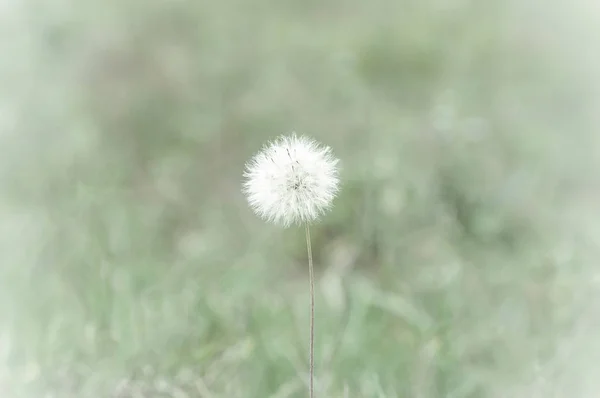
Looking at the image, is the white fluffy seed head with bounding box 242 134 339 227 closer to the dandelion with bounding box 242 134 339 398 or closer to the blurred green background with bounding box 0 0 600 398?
the dandelion with bounding box 242 134 339 398

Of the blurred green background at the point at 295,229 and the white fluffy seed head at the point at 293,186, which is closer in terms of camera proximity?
the white fluffy seed head at the point at 293,186

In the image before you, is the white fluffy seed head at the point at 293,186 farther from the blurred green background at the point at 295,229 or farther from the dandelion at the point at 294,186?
the blurred green background at the point at 295,229

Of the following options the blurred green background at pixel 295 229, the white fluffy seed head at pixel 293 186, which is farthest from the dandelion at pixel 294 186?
the blurred green background at pixel 295 229

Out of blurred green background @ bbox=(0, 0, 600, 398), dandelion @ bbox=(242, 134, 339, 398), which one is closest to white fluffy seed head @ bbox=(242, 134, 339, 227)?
dandelion @ bbox=(242, 134, 339, 398)

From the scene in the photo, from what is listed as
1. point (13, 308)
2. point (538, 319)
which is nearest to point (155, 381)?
point (13, 308)

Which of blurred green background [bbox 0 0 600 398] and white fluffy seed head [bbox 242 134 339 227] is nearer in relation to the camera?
white fluffy seed head [bbox 242 134 339 227]

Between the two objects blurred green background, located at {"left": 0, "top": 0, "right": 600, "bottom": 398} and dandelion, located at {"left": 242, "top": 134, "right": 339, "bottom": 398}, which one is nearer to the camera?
dandelion, located at {"left": 242, "top": 134, "right": 339, "bottom": 398}

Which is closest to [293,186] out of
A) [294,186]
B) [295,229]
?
[294,186]

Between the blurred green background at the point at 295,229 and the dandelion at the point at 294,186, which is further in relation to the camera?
the blurred green background at the point at 295,229
